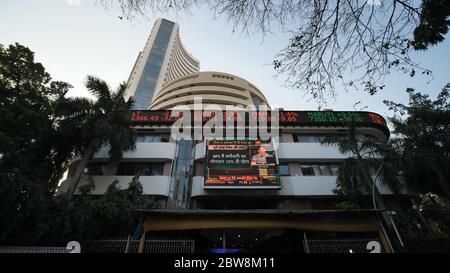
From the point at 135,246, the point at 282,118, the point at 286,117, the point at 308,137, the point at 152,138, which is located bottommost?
the point at 135,246

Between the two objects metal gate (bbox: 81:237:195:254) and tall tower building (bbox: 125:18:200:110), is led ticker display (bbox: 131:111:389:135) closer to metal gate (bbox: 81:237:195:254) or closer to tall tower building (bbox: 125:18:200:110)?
metal gate (bbox: 81:237:195:254)

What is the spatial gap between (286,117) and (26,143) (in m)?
18.4

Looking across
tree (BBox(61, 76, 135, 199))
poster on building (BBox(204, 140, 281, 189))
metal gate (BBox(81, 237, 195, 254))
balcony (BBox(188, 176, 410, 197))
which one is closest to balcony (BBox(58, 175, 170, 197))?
tree (BBox(61, 76, 135, 199))

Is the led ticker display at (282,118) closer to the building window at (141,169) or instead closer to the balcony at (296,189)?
the building window at (141,169)

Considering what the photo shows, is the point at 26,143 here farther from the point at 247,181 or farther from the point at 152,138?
the point at 247,181

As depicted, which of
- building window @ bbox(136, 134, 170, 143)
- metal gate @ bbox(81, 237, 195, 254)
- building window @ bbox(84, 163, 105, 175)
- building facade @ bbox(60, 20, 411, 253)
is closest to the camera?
metal gate @ bbox(81, 237, 195, 254)

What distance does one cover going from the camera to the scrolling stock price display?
742 inches

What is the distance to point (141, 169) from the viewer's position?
17031mm

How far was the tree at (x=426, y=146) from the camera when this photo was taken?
43.0 ft

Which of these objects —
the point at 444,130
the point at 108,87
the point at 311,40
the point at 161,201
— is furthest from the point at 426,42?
the point at 108,87

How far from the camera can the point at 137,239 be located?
32.7 feet

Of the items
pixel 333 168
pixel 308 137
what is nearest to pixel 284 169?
pixel 333 168

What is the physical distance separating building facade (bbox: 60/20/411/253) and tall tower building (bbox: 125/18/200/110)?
64.3m
